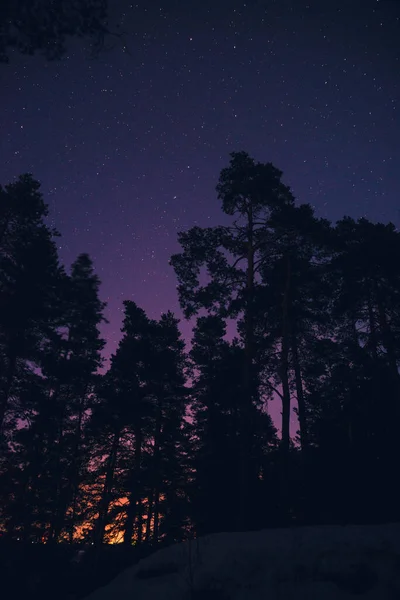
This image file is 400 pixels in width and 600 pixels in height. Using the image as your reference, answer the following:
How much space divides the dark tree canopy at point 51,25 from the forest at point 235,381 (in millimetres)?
9286

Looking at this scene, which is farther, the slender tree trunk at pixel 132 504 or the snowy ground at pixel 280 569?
the slender tree trunk at pixel 132 504

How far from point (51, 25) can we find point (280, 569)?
11135 mm

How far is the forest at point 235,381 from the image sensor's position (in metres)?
12.1

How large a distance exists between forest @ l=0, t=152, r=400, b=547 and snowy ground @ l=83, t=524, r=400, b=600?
13.6 ft

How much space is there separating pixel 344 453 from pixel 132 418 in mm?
10880

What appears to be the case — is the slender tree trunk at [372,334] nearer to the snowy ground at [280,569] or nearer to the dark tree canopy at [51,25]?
the snowy ground at [280,569]

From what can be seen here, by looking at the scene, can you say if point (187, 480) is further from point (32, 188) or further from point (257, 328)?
point (32, 188)

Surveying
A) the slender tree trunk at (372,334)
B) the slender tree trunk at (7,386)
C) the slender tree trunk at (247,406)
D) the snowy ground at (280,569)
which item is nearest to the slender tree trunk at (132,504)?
the slender tree trunk at (7,386)

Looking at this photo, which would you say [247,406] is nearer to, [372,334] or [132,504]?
[372,334]

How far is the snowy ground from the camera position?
5.49 m

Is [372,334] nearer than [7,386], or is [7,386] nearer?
[7,386]

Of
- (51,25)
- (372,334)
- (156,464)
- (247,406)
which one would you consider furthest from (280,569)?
(156,464)

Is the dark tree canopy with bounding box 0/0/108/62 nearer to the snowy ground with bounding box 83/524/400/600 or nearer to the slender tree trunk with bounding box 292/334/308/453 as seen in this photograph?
the snowy ground with bounding box 83/524/400/600

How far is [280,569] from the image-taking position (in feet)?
19.7
